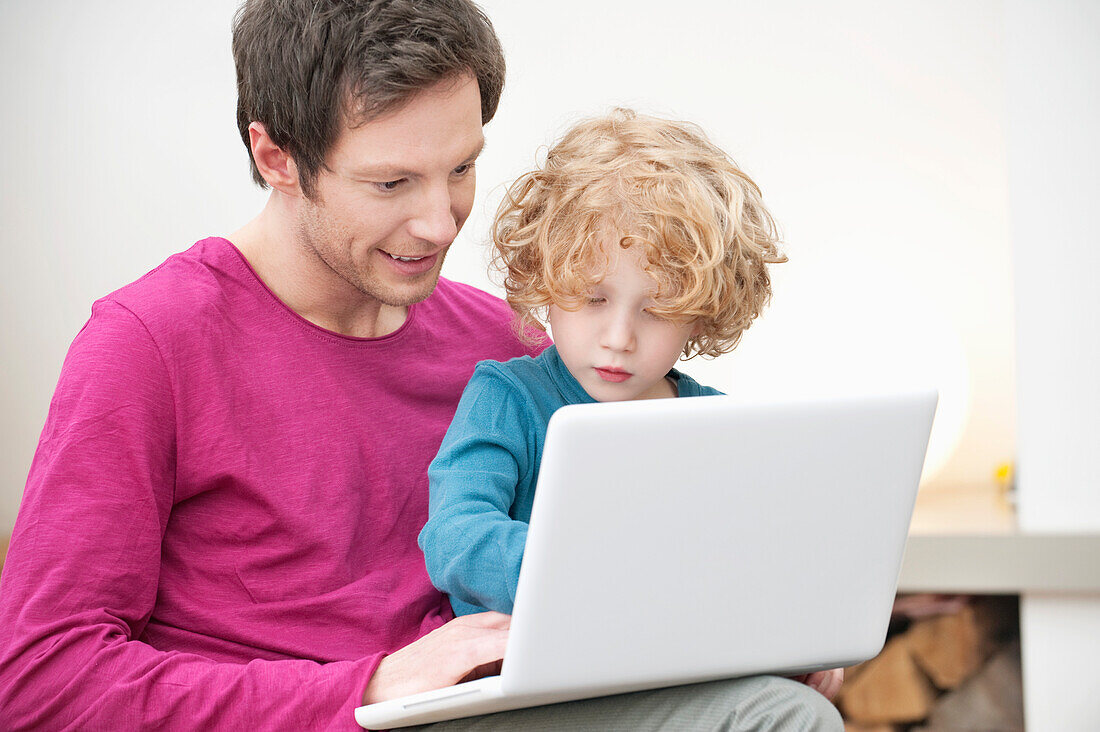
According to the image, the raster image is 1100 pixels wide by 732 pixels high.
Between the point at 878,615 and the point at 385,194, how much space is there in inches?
24.1

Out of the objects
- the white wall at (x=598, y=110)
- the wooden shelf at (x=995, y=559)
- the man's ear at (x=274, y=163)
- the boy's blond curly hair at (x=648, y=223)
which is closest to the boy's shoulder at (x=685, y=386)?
the boy's blond curly hair at (x=648, y=223)

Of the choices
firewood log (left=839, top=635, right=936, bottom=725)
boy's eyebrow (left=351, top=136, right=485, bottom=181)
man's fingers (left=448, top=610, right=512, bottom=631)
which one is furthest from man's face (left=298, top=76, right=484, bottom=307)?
firewood log (left=839, top=635, right=936, bottom=725)

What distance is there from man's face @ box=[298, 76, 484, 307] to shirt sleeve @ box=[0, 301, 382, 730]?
0.25 metres

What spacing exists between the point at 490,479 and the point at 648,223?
283 mm

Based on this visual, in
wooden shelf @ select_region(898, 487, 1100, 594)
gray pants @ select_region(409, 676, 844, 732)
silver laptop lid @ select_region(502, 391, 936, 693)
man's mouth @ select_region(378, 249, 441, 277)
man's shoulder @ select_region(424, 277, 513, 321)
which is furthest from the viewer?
wooden shelf @ select_region(898, 487, 1100, 594)

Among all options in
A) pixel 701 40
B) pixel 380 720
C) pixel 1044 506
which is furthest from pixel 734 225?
pixel 701 40

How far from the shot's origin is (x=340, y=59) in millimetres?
1052

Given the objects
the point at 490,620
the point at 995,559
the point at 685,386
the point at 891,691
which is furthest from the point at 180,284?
the point at 891,691

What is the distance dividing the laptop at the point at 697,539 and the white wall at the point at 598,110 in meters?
1.38

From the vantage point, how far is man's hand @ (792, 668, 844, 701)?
3.26ft

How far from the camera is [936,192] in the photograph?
223 centimetres

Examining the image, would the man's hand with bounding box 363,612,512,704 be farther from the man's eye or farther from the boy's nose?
the man's eye

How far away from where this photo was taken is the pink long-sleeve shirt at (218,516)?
0.87 meters

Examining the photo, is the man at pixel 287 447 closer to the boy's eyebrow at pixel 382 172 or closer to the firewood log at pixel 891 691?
the boy's eyebrow at pixel 382 172
